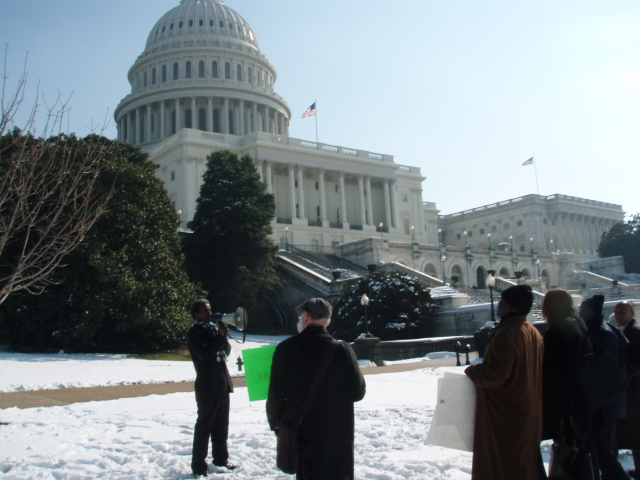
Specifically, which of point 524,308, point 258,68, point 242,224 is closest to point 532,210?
point 258,68

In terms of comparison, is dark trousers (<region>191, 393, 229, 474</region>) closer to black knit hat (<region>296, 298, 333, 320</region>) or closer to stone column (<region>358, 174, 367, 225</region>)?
black knit hat (<region>296, 298, 333, 320</region>)

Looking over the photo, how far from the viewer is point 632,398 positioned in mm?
7480

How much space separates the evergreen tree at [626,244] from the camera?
79.1 m

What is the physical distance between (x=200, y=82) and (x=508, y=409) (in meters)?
89.6

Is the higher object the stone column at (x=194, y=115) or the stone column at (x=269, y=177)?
the stone column at (x=194, y=115)

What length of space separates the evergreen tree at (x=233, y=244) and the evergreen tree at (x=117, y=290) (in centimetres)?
738

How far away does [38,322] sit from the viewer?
95.8 ft

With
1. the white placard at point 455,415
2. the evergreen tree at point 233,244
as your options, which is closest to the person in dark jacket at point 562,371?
the white placard at point 455,415

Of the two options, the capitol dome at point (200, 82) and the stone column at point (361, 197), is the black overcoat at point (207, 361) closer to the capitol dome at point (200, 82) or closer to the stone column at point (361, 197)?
the stone column at point (361, 197)

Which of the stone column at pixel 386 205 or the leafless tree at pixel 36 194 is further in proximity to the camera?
the stone column at pixel 386 205

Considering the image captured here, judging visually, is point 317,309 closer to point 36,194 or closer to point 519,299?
point 519,299

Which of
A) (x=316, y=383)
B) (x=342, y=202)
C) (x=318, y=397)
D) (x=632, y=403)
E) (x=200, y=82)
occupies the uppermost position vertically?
(x=200, y=82)

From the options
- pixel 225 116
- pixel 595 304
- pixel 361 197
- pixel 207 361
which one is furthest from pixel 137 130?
pixel 595 304

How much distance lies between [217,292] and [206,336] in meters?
32.5
